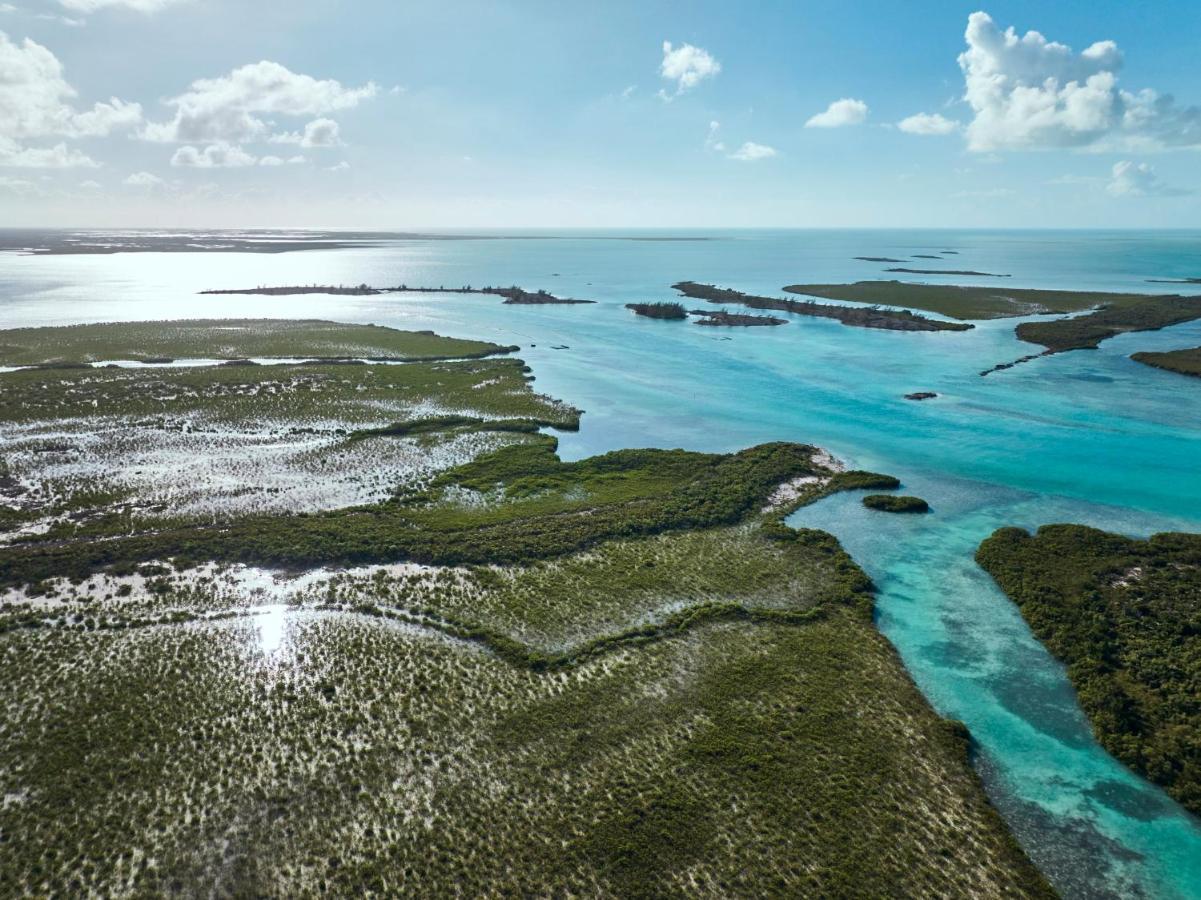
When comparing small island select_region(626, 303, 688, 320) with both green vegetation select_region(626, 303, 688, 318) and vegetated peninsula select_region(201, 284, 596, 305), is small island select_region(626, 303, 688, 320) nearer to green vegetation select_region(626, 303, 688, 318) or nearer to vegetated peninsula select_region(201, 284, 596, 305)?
green vegetation select_region(626, 303, 688, 318)

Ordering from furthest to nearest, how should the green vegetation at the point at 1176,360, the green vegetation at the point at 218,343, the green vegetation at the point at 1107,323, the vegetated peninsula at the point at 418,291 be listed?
the vegetated peninsula at the point at 418,291, the green vegetation at the point at 1107,323, the green vegetation at the point at 218,343, the green vegetation at the point at 1176,360

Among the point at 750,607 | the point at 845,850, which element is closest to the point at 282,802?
the point at 845,850

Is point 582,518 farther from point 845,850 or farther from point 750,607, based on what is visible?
point 845,850

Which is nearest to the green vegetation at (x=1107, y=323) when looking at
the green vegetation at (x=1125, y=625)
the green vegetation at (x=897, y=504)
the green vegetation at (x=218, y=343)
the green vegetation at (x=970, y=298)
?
the green vegetation at (x=970, y=298)

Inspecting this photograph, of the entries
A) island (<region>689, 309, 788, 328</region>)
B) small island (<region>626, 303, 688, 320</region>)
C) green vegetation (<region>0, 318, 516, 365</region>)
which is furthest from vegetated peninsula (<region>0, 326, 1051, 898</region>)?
small island (<region>626, 303, 688, 320</region>)

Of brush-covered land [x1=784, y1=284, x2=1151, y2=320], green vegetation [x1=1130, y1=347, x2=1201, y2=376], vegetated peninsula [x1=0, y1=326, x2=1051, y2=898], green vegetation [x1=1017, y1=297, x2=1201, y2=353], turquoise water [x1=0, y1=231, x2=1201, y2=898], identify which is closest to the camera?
vegetated peninsula [x1=0, y1=326, x2=1051, y2=898]

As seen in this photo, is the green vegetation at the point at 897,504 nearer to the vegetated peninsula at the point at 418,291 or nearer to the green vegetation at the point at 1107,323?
the green vegetation at the point at 1107,323
